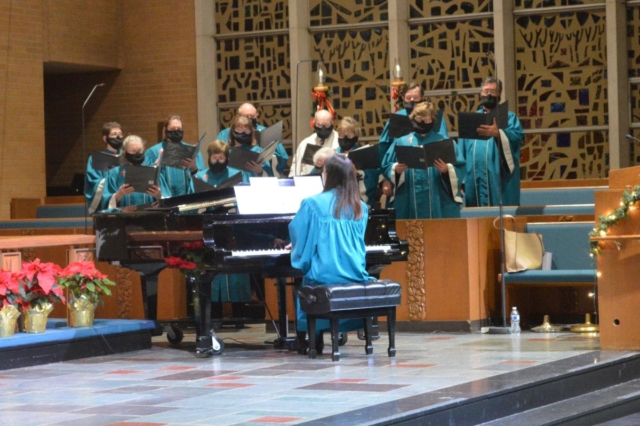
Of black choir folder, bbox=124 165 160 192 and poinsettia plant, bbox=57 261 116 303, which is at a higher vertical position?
black choir folder, bbox=124 165 160 192

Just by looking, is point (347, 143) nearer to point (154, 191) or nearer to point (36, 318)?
point (154, 191)

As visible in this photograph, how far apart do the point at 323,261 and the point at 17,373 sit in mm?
2057

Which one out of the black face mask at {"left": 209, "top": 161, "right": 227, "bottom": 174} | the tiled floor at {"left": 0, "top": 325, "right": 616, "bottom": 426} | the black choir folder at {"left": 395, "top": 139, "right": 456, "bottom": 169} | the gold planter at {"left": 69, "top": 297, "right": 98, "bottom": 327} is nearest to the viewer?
the tiled floor at {"left": 0, "top": 325, "right": 616, "bottom": 426}

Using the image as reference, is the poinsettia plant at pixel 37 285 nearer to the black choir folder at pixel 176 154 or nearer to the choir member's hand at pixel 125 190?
the choir member's hand at pixel 125 190

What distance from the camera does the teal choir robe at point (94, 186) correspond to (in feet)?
36.2

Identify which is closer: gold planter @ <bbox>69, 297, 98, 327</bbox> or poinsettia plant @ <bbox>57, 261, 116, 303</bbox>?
poinsettia plant @ <bbox>57, 261, 116, 303</bbox>

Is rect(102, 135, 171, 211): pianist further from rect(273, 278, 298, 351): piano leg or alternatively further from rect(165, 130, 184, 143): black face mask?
rect(273, 278, 298, 351): piano leg

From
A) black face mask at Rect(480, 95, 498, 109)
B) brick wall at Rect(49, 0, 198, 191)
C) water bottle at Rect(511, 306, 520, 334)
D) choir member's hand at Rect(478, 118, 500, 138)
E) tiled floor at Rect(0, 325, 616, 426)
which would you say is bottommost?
tiled floor at Rect(0, 325, 616, 426)

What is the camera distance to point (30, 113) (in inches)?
616

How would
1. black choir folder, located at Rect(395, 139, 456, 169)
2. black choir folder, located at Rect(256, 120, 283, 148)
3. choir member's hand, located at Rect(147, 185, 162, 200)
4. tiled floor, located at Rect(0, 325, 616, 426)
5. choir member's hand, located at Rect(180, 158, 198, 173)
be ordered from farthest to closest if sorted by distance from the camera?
choir member's hand, located at Rect(180, 158, 198, 173), black choir folder, located at Rect(256, 120, 283, 148), black choir folder, located at Rect(395, 139, 456, 169), choir member's hand, located at Rect(147, 185, 162, 200), tiled floor, located at Rect(0, 325, 616, 426)

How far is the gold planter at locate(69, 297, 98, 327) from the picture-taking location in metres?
8.54

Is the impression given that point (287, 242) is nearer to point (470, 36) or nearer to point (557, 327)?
point (557, 327)

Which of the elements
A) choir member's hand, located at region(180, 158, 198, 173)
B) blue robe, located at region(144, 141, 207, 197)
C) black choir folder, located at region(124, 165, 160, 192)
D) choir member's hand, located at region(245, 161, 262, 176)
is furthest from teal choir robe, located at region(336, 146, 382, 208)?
black choir folder, located at region(124, 165, 160, 192)

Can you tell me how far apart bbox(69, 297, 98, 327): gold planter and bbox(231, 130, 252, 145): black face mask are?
250 cm
